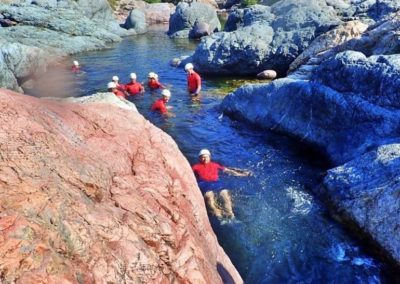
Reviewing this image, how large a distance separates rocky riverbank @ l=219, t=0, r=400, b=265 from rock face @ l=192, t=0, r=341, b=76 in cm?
8

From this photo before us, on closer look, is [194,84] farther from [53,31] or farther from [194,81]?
[53,31]

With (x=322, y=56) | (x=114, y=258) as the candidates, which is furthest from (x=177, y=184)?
(x=322, y=56)

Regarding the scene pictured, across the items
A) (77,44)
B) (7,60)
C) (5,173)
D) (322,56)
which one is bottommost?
(77,44)

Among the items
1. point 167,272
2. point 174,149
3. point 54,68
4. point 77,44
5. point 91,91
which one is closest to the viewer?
point 167,272

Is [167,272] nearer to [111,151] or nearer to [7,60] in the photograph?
[111,151]

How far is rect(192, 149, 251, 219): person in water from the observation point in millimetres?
9686

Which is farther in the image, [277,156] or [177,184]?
[277,156]

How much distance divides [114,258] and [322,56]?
15.8 m

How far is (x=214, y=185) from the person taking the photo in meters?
10.8

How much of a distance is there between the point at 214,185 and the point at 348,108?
4.55 meters

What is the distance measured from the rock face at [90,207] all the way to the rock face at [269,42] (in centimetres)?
1581

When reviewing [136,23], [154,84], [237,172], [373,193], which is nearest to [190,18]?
[136,23]

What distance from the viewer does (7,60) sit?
2088cm

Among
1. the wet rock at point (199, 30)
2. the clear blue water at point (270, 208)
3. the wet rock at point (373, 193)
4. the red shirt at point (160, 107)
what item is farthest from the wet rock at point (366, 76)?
the wet rock at point (199, 30)
